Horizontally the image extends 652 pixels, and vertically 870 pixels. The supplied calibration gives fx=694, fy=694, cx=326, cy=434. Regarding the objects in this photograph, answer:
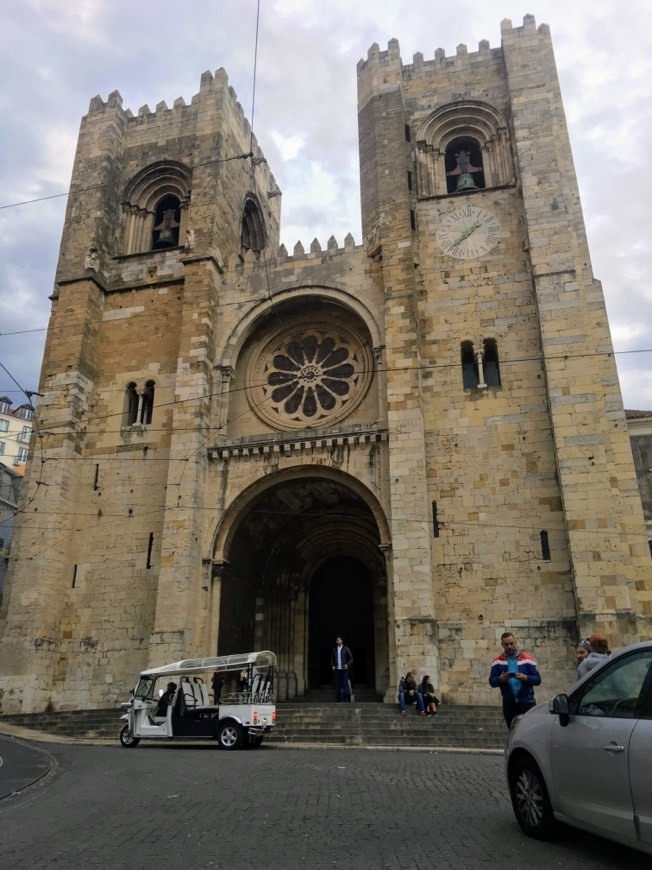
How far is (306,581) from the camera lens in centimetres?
2114

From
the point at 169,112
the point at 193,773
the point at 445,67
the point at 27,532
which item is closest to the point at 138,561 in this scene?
the point at 27,532

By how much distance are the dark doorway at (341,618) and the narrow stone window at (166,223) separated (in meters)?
11.5

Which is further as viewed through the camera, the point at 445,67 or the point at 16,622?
the point at 445,67

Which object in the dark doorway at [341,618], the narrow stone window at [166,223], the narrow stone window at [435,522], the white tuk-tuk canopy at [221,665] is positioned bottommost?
the white tuk-tuk canopy at [221,665]

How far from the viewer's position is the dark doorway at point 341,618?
20328 mm

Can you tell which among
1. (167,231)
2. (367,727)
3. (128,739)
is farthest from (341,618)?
(167,231)

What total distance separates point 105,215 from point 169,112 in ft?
16.1

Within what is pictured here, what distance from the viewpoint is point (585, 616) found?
45.4 feet

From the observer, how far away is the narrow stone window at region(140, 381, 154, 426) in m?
19.5

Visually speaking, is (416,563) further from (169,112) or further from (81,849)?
(169,112)

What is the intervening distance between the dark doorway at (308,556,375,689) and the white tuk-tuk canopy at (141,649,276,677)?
8589mm

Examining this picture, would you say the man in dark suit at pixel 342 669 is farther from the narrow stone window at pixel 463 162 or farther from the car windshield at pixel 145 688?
the narrow stone window at pixel 463 162

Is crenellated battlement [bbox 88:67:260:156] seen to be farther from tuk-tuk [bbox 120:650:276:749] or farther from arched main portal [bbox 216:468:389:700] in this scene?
tuk-tuk [bbox 120:650:276:749]

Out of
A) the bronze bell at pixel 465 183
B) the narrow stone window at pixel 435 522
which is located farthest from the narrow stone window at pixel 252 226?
the narrow stone window at pixel 435 522
